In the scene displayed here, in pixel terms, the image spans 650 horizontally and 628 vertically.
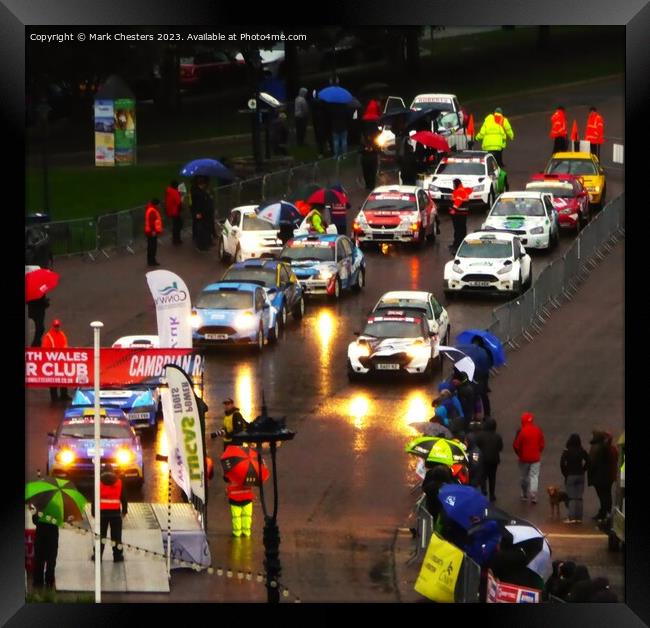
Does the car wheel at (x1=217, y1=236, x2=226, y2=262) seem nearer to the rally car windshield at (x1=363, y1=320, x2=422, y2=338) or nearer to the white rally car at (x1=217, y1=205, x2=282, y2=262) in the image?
the white rally car at (x1=217, y1=205, x2=282, y2=262)

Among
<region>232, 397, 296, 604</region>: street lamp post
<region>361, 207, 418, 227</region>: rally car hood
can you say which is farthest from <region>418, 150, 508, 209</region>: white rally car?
<region>232, 397, 296, 604</region>: street lamp post

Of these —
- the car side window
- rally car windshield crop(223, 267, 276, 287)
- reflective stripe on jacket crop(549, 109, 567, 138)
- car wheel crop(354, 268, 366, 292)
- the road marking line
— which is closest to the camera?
the road marking line

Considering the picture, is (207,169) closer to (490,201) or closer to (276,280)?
(276,280)

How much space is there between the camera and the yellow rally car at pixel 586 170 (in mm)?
51781

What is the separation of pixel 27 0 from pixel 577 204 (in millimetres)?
32408

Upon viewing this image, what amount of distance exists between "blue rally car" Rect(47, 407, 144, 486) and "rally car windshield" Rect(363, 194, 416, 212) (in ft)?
56.6

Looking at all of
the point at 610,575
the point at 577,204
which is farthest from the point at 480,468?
the point at 577,204

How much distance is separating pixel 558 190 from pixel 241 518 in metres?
24.0

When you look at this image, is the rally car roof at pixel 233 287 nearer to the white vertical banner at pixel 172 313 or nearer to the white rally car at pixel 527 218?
the white vertical banner at pixel 172 313

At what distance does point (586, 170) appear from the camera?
171ft

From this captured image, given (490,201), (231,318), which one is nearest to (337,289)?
(231,318)

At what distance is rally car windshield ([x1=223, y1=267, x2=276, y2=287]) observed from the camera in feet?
137

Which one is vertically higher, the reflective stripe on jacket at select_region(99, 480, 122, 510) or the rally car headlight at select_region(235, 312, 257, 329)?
the rally car headlight at select_region(235, 312, 257, 329)
